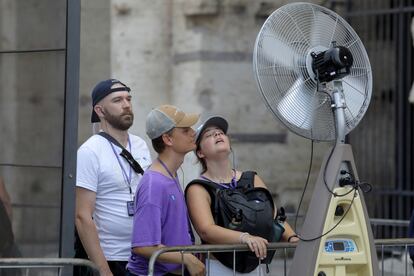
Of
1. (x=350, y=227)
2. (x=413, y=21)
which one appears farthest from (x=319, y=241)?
(x=413, y=21)

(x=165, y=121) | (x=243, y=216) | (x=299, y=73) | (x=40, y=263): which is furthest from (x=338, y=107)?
(x=40, y=263)

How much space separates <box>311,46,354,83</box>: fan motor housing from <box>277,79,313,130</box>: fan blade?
10 cm

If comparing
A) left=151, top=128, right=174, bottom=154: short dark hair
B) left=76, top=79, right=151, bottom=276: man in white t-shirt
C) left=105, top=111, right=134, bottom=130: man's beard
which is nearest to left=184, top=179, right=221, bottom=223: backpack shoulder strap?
left=151, top=128, right=174, bottom=154: short dark hair

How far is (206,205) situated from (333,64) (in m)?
0.93

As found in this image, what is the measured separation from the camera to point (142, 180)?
5613 millimetres

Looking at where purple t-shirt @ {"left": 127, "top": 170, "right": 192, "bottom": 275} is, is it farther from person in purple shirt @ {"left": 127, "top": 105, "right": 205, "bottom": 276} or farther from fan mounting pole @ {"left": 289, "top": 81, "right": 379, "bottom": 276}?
fan mounting pole @ {"left": 289, "top": 81, "right": 379, "bottom": 276}

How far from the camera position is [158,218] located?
550 cm

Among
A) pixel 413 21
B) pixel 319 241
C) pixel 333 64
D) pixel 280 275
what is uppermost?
pixel 413 21

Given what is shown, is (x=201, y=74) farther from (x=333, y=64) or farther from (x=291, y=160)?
(x=333, y=64)

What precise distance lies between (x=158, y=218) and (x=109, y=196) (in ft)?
1.76

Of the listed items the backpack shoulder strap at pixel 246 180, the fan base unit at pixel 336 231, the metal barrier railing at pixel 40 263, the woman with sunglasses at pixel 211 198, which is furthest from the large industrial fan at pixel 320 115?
the metal barrier railing at pixel 40 263

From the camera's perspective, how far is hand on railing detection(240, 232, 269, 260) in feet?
18.2

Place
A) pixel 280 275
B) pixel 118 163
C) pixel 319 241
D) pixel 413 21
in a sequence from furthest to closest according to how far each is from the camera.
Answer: pixel 413 21 < pixel 280 275 < pixel 118 163 < pixel 319 241

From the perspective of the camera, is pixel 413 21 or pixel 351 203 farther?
pixel 413 21
